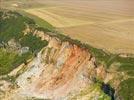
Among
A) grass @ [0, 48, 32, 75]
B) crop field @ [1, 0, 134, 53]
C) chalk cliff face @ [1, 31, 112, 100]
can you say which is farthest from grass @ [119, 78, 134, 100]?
grass @ [0, 48, 32, 75]

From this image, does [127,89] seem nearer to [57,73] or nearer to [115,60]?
[115,60]

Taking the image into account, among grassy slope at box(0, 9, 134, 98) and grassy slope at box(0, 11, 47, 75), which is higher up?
grassy slope at box(0, 9, 134, 98)

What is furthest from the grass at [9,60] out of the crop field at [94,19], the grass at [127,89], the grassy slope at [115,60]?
the grass at [127,89]

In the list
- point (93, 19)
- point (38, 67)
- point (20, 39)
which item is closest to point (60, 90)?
point (38, 67)

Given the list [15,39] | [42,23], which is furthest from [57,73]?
[42,23]

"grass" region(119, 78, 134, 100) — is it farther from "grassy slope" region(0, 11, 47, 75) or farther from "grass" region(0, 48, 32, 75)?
"grass" region(0, 48, 32, 75)

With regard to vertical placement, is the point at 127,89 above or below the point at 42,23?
below
